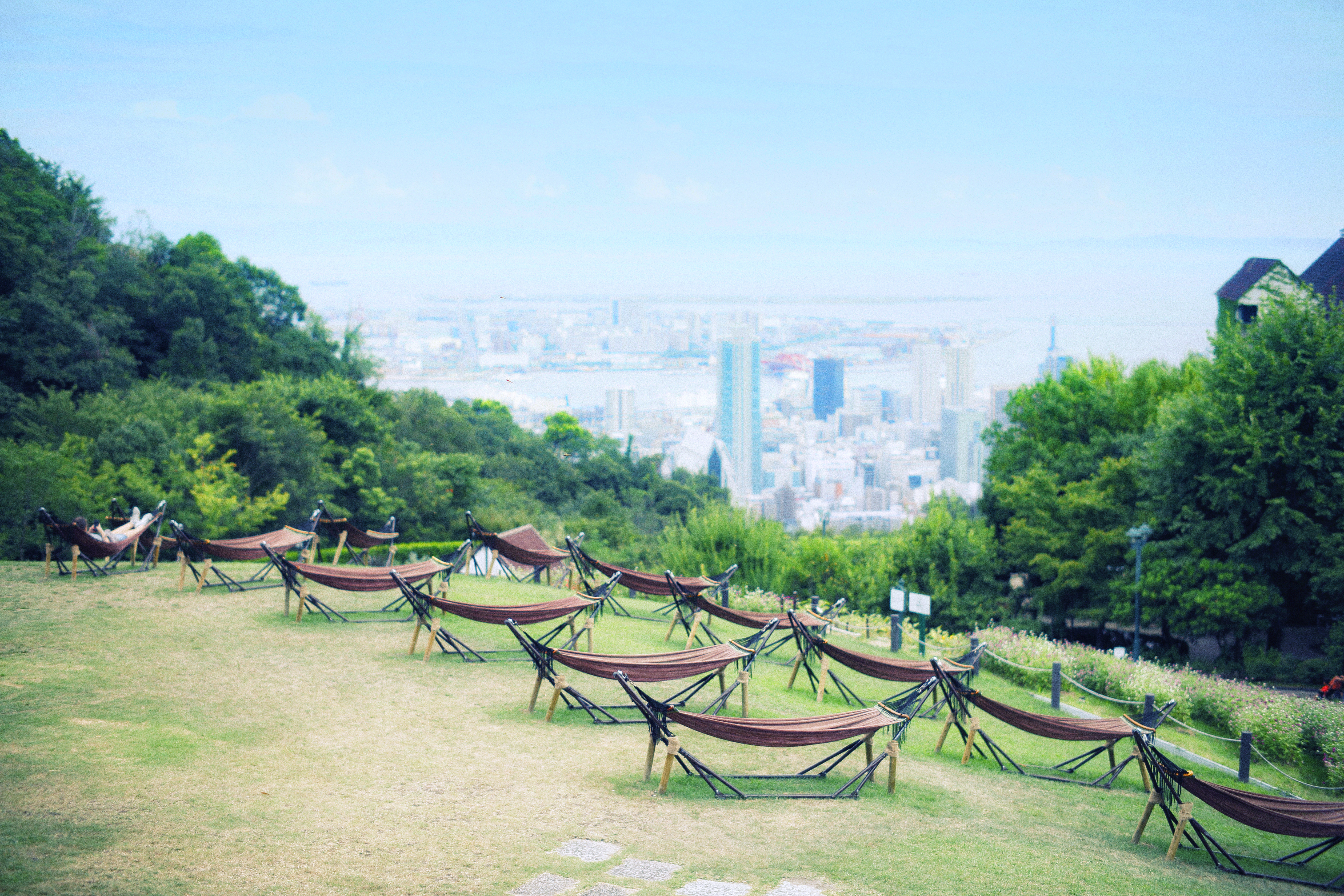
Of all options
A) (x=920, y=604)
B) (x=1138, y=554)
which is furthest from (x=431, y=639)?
(x=1138, y=554)

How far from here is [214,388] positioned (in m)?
24.0

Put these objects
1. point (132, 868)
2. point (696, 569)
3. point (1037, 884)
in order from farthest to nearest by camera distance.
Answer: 1. point (696, 569)
2. point (1037, 884)
3. point (132, 868)

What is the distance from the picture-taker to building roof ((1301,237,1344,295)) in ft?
67.9

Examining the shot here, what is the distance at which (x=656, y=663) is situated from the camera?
682 cm

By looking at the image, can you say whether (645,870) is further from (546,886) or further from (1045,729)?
(1045,729)

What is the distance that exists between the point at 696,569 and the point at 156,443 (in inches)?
425

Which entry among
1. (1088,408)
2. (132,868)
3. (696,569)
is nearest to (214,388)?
(696,569)

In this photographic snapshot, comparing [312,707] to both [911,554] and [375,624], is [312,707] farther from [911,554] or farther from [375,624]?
[911,554]

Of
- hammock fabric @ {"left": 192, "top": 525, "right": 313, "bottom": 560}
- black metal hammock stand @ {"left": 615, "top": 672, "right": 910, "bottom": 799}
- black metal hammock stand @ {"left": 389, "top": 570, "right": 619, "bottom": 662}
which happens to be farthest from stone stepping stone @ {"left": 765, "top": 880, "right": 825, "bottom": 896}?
hammock fabric @ {"left": 192, "top": 525, "right": 313, "bottom": 560}

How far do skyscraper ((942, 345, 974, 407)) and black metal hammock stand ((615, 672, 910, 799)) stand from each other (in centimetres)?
7738

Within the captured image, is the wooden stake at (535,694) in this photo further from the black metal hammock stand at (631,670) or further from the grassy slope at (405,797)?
the grassy slope at (405,797)

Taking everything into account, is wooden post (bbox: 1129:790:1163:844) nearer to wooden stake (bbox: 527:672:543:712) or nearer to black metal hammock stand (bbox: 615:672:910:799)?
black metal hammock stand (bbox: 615:672:910:799)

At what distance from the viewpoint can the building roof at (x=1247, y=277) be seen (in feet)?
72.0

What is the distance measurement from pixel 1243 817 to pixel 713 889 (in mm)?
3723
